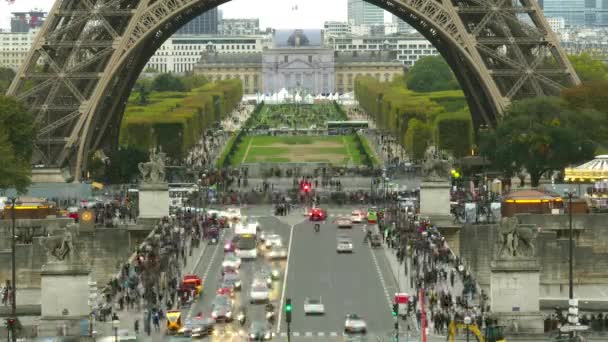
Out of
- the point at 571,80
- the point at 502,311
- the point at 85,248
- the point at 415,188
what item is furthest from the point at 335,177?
the point at 502,311

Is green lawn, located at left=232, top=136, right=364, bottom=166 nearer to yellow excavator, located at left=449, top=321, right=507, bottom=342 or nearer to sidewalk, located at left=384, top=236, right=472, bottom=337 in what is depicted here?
sidewalk, located at left=384, top=236, right=472, bottom=337

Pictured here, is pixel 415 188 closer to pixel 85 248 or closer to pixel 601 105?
A: pixel 601 105

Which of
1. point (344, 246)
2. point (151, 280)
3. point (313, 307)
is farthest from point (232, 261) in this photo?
point (313, 307)

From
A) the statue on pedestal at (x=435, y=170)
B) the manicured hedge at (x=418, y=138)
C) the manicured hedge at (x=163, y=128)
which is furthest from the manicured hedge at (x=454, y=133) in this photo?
the statue on pedestal at (x=435, y=170)

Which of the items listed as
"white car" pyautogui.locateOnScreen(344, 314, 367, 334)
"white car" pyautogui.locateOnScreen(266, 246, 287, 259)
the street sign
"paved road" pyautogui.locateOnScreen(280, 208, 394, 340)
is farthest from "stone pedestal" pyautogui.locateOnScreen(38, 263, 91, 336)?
"white car" pyautogui.locateOnScreen(266, 246, 287, 259)

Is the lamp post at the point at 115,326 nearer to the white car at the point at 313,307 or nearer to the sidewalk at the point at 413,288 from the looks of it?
the white car at the point at 313,307

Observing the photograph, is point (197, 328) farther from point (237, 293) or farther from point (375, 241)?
point (375, 241)
